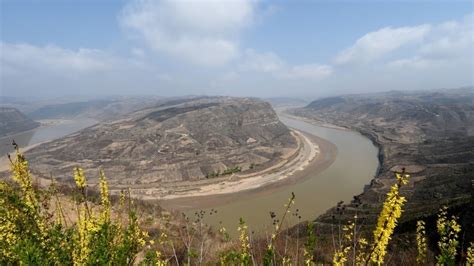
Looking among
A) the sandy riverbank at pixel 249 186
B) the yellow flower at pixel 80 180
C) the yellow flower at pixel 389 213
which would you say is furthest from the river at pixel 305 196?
the yellow flower at pixel 389 213

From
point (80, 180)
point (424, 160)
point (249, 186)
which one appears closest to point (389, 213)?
point (80, 180)

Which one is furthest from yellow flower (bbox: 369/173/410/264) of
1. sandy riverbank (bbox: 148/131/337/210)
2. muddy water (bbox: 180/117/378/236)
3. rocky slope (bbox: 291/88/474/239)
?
sandy riverbank (bbox: 148/131/337/210)

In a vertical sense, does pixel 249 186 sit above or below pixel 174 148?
below

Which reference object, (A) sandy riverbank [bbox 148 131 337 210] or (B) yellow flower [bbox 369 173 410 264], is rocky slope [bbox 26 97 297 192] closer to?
(A) sandy riverbank [bbox 148 131 337 210]

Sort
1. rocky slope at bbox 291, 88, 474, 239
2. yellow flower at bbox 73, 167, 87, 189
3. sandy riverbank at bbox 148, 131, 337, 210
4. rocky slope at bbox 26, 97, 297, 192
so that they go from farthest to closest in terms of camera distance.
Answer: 1. rocky slope at bbox 26, 97, 297, 192
2. sandy riverbank at bbox 148, 131, 337, 210
3. rocky slope at bbox 291, 88, 474, 239
4. yellow flower at bbox 73, 167, 87, 189

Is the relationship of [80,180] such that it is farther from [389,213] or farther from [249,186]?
[249,186]
